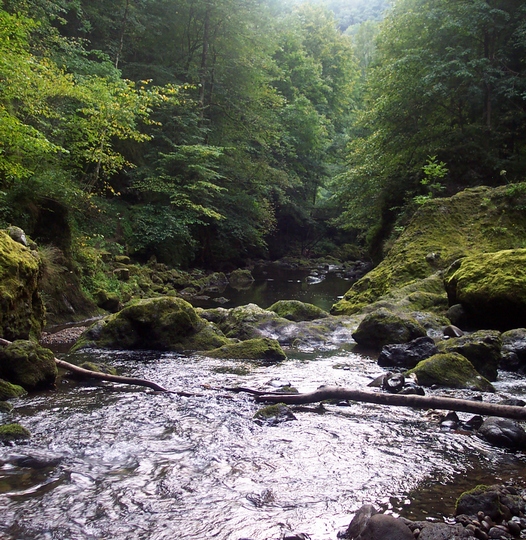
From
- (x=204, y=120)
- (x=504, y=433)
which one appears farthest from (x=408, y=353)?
(x=204, y=120)

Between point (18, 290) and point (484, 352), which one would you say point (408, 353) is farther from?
point (18, 290)

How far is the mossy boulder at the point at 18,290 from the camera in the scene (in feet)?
23.2

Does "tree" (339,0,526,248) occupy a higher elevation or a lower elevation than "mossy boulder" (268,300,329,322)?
higher

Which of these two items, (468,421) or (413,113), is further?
(413,113)

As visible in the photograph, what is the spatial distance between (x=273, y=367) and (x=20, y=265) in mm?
4217

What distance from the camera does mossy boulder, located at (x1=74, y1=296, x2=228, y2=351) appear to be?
362 inches

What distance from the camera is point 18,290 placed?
743cm

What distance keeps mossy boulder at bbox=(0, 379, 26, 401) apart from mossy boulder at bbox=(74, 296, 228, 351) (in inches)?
131

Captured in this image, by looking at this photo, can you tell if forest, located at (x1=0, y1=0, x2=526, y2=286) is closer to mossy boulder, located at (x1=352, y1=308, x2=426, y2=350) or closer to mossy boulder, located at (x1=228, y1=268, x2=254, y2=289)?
mossy boulder, located at (x1=228, y1=268, x2=254, y2=289)

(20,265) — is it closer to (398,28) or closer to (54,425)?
(54,425)

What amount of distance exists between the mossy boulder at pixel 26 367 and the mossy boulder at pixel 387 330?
234 inches

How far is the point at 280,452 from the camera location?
4305mm

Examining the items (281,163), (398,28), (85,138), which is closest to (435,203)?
(398,28)

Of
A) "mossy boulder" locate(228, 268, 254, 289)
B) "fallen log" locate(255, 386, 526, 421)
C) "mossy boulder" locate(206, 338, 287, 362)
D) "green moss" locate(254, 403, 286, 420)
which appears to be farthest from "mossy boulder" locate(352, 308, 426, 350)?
"mossy boulder" locate(228, 268, 254, 289)
